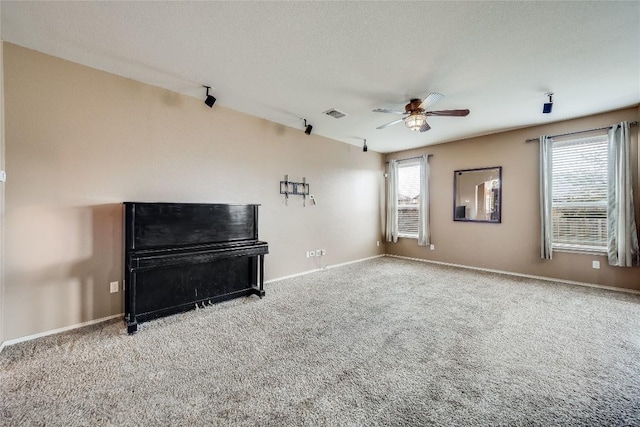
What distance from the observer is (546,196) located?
4.25 metres

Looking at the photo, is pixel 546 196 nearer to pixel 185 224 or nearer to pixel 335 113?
pixel 335 113

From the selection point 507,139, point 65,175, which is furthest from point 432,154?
point 65,175

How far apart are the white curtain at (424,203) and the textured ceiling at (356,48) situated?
86.4 inches

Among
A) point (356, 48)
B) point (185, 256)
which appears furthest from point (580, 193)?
point (185, 256)

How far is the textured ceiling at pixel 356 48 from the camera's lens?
1918 millimetres

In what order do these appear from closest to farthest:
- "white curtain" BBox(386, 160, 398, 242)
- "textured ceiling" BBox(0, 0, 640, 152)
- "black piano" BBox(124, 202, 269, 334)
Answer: "textured ceiling" BBox(0, 0, 640, 152) < "black piano" BBox(124, 202, 269, 334) < "white curtain" BBox(386, 160, 398, 242)

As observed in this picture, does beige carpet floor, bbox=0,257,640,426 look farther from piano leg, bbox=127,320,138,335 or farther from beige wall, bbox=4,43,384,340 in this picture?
beige wall, bbox=4,43,384,340

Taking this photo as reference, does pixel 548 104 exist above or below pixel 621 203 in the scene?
above

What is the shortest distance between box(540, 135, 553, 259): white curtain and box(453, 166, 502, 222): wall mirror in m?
0.62

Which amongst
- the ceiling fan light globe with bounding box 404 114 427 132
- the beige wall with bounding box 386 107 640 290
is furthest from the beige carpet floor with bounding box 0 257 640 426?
the ceiling fan light globe with bounding box 404 114 427 132

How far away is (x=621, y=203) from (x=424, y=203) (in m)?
2.81

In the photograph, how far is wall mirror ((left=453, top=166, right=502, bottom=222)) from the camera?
4.88 m

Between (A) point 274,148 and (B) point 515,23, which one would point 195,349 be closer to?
(A) point 274,148

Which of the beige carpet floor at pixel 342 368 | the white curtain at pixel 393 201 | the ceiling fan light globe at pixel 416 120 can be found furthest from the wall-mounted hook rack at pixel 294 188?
the white curtain at pixel 393 201
